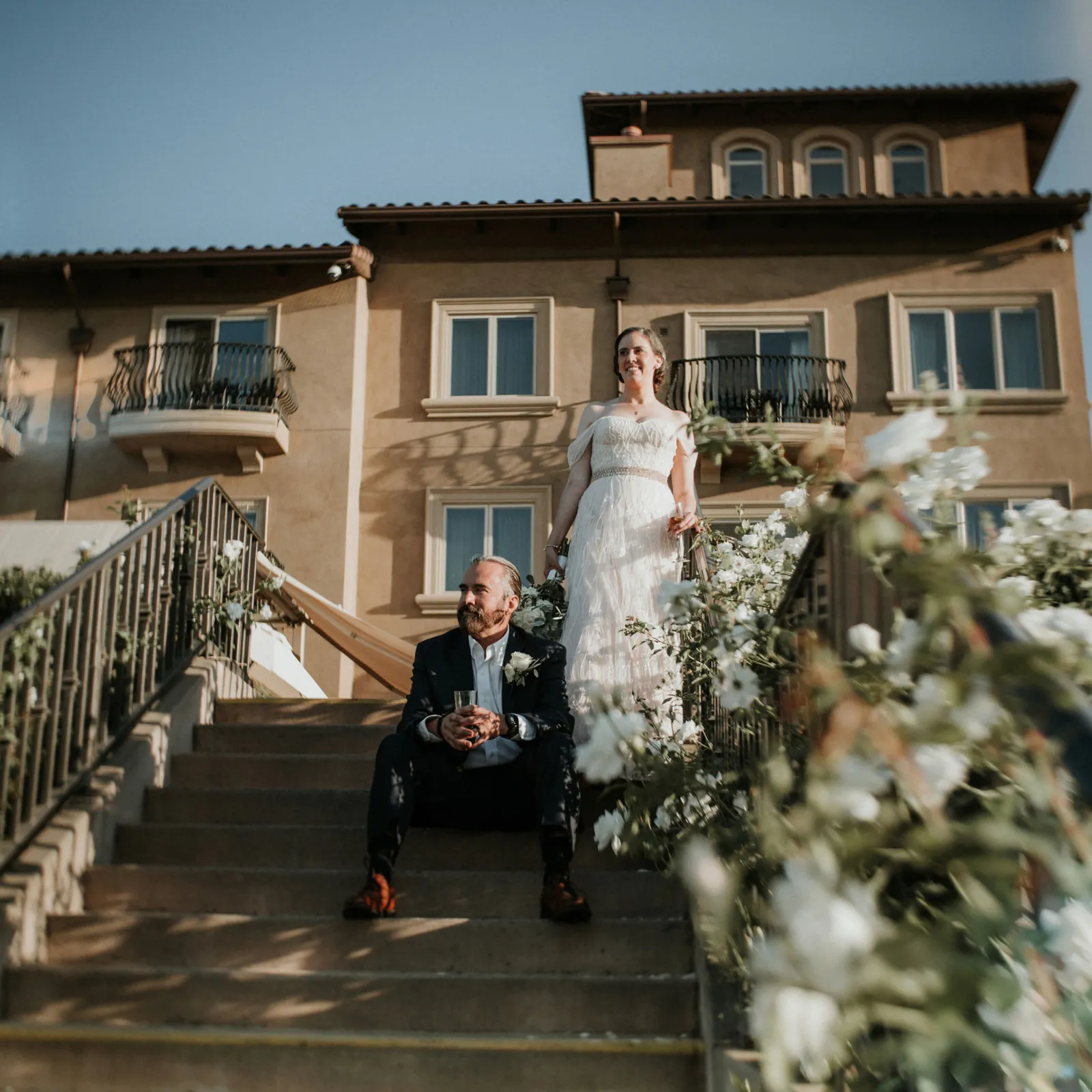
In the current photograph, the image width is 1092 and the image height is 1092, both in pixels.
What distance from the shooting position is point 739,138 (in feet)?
56.6

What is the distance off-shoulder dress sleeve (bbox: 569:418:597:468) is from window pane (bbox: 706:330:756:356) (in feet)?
32.0

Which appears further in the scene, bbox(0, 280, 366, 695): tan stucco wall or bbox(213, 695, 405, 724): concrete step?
bbox(0, 280, 366, 695): tan stucco wall

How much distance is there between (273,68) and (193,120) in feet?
3.56

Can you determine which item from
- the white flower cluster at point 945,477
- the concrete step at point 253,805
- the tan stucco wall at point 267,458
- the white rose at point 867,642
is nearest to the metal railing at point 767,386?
the tan stucco wall at point 267,458

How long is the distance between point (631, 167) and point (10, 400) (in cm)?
911

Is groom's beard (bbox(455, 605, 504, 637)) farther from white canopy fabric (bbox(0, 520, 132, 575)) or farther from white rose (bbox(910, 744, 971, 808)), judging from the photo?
white canopy fabric (bbox(0, 520, 132, 575))

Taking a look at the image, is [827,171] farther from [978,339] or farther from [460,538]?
[460,538]

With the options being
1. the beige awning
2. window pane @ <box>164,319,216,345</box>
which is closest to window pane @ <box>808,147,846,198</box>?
window pane @ <box>164,319,216,345</box>

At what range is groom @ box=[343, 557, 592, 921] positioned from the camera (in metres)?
3.91

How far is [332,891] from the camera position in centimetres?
413

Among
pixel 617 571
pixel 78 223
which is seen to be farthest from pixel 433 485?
pixel 617 571

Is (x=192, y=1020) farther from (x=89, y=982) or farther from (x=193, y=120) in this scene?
(x=193, y=120)

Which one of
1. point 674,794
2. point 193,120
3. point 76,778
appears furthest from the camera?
point 193,120

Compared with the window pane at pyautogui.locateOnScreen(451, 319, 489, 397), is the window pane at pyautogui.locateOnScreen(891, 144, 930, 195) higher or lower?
higher
